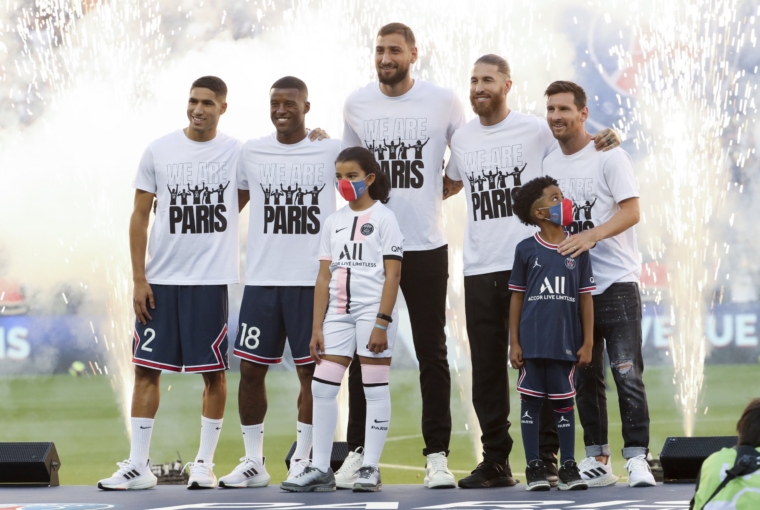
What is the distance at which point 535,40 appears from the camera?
10578 mm

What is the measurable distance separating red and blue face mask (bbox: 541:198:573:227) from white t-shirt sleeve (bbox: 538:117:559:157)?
0.40 meters

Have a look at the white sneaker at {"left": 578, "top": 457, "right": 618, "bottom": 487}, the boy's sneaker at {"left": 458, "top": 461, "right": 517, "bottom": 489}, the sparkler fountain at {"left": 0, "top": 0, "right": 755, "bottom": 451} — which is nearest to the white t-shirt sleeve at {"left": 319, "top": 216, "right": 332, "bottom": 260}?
the boy's sneaker at {"left": 458, "top": 461, "right": 517, "bottom": 489}

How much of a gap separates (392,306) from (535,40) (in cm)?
744

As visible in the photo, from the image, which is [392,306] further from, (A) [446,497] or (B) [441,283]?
(A) [446,497]

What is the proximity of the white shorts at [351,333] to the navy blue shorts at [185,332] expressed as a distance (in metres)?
0.56

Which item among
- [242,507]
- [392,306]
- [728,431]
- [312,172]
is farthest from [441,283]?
[728,431]

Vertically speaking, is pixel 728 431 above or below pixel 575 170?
below

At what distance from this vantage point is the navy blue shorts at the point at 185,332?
4090 millimetres

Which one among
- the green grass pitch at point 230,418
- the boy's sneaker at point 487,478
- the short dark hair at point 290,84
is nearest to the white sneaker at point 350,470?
the boy's sneaker at point 487,478

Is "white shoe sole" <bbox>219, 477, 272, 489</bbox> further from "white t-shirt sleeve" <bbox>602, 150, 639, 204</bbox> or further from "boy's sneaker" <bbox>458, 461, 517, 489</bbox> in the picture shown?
"white t-shirt sleeve" <bbox>602, 150, 639, 204</bbox>

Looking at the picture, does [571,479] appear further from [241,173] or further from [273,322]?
[241,173]

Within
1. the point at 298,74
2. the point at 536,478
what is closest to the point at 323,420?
the point at 536,478

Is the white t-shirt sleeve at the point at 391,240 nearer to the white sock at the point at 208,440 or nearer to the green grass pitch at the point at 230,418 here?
the white sock at the point at 208,440

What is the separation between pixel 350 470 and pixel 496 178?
1287 mm
